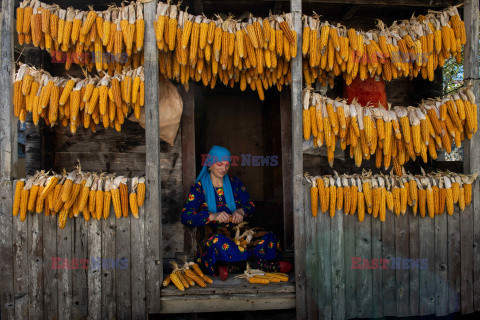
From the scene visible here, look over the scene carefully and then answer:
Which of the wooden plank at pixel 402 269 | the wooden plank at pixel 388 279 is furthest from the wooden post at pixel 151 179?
the wooden plank at pixel 402 269

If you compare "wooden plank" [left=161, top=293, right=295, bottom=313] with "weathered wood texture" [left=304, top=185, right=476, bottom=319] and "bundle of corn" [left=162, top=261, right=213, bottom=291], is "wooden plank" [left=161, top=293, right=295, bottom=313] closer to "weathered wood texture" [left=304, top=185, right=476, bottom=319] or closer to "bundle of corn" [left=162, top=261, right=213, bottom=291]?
"bundle of corn" [left=162, top=261, right=213, bottom=291]

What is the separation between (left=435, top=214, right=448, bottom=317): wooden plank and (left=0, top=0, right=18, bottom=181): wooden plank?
5034mm

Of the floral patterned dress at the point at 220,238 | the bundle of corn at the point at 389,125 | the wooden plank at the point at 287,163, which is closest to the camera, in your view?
the bundle of corn at the point at 389,125

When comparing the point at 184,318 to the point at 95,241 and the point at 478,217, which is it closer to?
the point at 95,241

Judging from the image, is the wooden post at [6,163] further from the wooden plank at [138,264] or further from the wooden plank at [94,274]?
the wooden plank at [138,264]

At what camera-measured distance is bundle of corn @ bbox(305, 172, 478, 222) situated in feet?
12.2

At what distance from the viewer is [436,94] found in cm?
541

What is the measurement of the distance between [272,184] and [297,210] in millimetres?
2668

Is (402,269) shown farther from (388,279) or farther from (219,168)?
(219,168)

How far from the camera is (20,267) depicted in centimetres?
357

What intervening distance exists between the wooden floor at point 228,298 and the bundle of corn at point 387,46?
271cm

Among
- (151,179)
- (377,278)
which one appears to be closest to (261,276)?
(377,278)

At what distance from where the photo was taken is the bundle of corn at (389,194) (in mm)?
3723

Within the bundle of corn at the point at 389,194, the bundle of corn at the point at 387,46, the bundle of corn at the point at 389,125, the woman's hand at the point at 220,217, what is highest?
the bundle of corn at the point at 387,46
